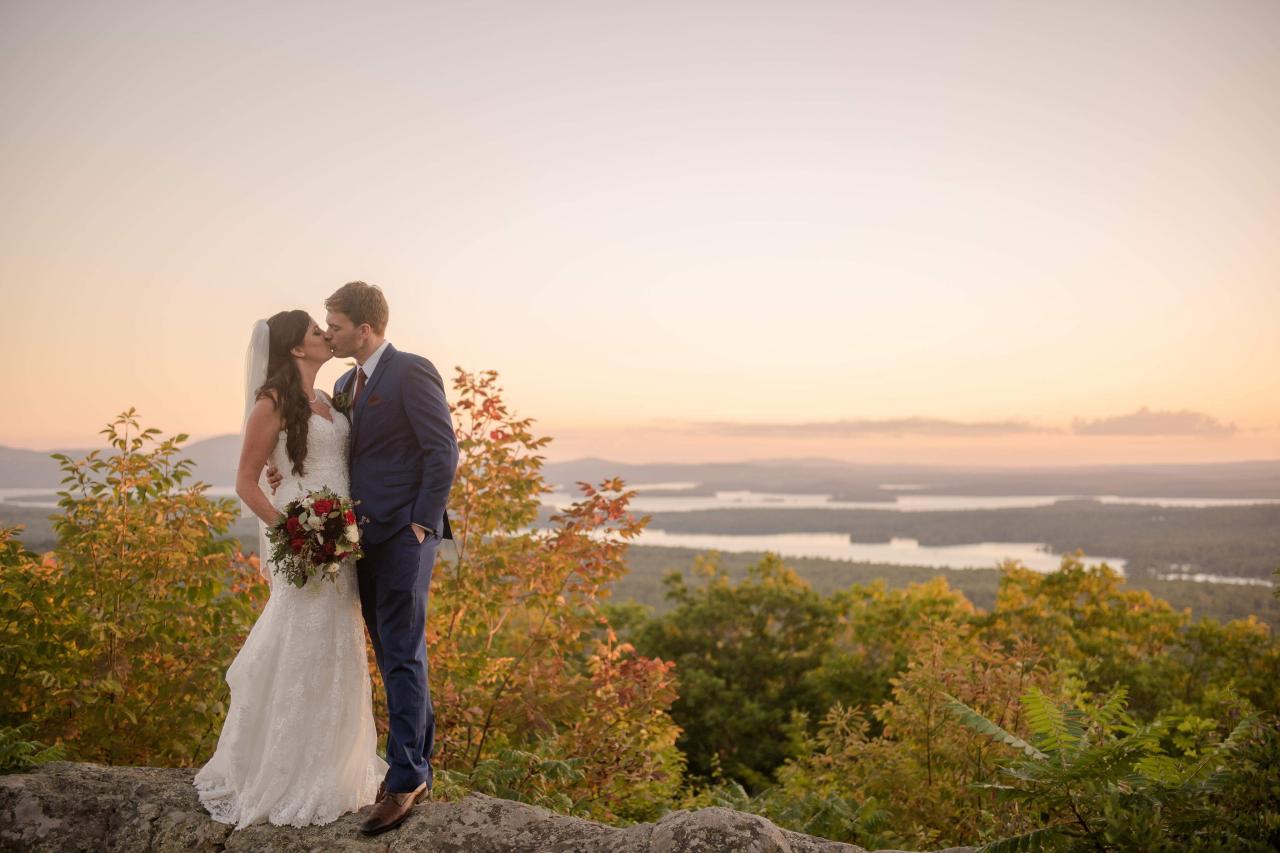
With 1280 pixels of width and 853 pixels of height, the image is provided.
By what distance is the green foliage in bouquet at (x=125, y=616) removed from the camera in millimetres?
5719

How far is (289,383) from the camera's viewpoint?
458 centimetres

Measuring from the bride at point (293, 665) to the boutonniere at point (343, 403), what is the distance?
0.49 feet

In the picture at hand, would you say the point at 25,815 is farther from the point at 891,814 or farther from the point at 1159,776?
the point at 891,814

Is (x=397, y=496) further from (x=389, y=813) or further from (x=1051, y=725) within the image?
(x=1051, y=725)

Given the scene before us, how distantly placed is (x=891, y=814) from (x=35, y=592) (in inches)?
301

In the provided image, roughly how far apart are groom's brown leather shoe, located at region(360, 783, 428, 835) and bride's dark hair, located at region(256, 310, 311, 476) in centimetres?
193

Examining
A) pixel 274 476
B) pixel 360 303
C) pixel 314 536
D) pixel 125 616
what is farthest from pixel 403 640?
pixel 125 616

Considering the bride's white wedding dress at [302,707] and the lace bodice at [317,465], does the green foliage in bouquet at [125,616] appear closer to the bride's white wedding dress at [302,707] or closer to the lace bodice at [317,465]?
the bride's white wedding dress at [302,707]

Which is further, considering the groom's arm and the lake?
the lake

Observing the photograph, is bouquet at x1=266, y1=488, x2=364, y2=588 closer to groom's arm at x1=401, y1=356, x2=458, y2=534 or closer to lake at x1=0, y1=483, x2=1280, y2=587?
groom's arm at x1=401, y1=356, x2=458, y2=534

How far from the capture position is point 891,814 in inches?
301

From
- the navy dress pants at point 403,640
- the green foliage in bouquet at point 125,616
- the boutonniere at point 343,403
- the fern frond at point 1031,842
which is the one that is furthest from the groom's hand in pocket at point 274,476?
the fern frond at point 1031,842

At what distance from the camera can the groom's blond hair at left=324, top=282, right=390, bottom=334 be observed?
4652 millimetres

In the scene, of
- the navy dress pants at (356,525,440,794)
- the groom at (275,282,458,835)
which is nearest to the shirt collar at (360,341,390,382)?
the groom at (275,282,458,835)
